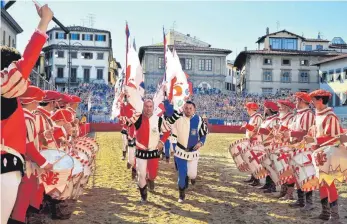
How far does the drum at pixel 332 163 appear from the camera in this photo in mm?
6609

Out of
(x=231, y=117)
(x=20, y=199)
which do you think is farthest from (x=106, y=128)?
(x=20, y=199)

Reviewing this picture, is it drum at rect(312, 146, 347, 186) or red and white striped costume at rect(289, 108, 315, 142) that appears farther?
red and white striped costume at rect(289, 108, 315, 142)

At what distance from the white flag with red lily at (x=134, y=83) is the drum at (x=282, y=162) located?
2704 mm

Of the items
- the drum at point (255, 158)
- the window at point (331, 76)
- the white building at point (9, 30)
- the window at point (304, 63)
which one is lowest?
the drum at point (255, 158)

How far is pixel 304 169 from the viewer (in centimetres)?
744

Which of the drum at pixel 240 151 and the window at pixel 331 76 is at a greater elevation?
the window at pixel 331 76

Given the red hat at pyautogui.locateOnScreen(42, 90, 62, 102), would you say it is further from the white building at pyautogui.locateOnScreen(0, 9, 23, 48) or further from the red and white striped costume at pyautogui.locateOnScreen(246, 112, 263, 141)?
the white building at pyautogui.locateOnScreen(0, 9, 23, 48)

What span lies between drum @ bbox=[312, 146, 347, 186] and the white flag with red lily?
3246mm

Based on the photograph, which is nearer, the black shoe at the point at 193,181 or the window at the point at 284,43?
the black shoe at the point at 193,181

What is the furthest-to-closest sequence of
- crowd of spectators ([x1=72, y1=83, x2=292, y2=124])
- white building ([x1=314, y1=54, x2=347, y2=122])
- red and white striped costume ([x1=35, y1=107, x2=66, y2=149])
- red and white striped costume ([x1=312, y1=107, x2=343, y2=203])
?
white building ([x1=314, y1=54, x2=347, y2=122])
crowd of spectators ([x1=72, y1=83, x2=292, y2=124])
red and white striped costume ([x1=312, y1=107, x2=343, y2=203])
red and white striped costume ([x1=35, y1=107, x2=66, y2=149])

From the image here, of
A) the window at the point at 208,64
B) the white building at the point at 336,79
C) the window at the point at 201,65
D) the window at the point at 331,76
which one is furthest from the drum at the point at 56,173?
the window at the point at 208,64

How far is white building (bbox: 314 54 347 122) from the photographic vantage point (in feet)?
149

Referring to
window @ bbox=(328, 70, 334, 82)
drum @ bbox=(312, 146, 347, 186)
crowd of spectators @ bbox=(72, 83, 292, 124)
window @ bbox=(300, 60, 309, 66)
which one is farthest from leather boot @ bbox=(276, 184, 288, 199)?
window @ bbox=(300, 60, 309, 66)

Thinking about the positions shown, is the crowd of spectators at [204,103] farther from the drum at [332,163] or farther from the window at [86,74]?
the drum at [332,163]
